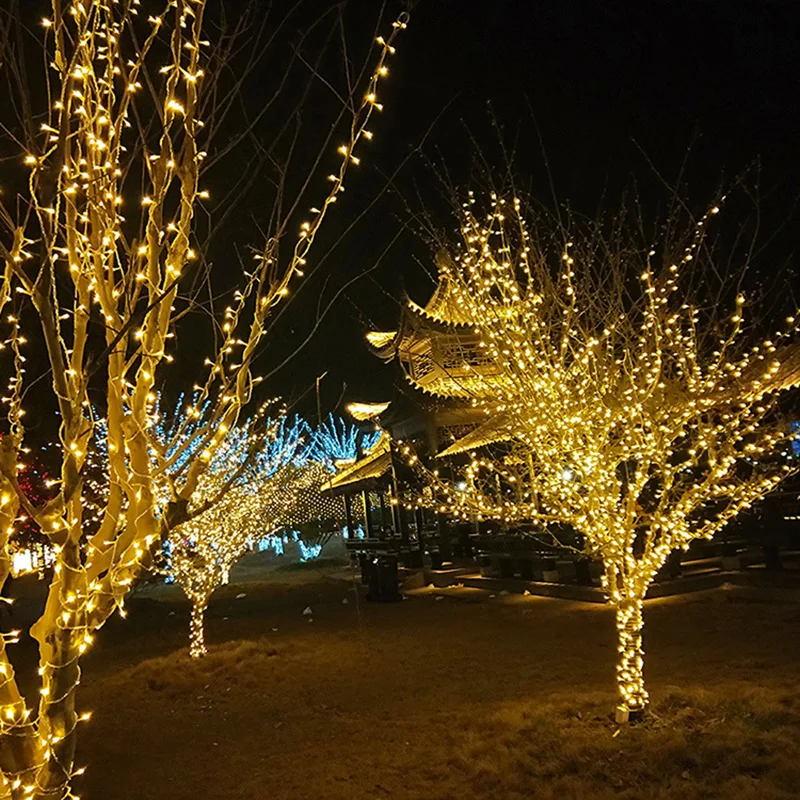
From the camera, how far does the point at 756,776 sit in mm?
4844

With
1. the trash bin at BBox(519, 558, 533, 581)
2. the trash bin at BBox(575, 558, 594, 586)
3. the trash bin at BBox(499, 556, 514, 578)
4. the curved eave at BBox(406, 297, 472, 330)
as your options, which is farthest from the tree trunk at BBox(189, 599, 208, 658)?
A: the curved eave at BBox(406, 297, 472, 330)

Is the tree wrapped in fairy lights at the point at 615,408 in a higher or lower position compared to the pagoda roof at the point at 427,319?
lower

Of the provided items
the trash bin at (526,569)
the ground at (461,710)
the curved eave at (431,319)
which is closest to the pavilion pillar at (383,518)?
the curved eave at (431,319)

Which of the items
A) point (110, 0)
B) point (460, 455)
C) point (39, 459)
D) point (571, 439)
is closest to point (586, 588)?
point (460, 455)

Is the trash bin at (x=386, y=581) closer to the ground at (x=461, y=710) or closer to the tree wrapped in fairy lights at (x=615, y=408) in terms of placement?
the ground at (x=461, y=710)

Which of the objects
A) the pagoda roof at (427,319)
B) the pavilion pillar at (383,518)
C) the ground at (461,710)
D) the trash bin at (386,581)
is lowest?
the ground at (461,710)

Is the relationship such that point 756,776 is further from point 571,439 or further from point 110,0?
point 110,0

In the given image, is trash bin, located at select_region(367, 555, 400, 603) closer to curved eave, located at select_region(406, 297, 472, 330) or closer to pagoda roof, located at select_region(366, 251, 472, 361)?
pagoda roof, located at select_region(366, 251, 472, 361)

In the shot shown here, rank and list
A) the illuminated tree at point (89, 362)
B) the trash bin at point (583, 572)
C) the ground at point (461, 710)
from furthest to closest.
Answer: the trash bin at point (583, 572) → the ground at point (461, 710) → the illuminated tree at point (89, 362)

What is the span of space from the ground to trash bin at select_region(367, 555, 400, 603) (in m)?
3.29

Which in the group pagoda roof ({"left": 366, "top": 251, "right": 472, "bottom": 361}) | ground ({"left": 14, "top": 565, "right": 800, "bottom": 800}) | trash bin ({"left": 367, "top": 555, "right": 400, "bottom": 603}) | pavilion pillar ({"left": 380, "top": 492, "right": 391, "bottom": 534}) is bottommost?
ground ({"left": 14, "top": 565, "right": 800, "bottom": 800})

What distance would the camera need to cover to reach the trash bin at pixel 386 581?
17.4 meters

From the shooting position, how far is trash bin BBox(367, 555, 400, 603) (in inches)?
686

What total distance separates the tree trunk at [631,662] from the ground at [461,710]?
19cm
